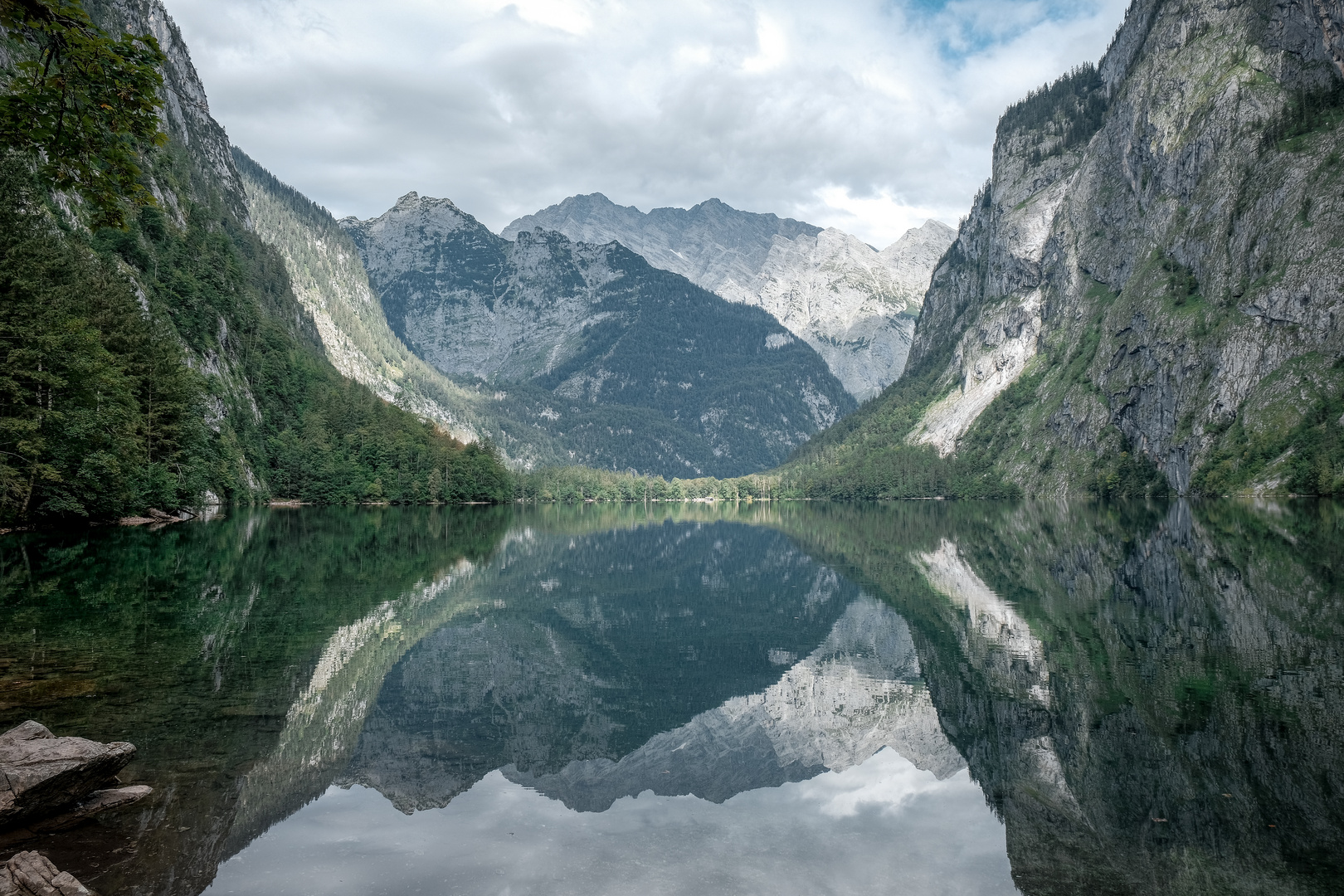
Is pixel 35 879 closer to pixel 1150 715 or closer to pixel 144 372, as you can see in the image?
pixel 1150 715

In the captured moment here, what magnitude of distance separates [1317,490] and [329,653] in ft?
443

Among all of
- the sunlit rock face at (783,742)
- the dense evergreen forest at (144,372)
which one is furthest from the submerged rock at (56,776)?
the dense evergreen forest at (144,372)

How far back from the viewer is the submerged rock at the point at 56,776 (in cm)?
1024

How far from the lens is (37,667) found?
57.6 ft

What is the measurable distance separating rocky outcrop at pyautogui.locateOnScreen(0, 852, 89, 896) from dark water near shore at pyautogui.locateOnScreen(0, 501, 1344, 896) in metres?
0.60

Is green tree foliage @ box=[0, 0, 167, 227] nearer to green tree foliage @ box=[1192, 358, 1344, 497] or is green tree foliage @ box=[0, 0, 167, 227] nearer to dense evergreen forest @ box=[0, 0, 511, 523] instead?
dense evergreen forest @ box=[0, 0, 511, 523]

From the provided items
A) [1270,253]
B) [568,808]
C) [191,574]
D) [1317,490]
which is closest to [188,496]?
[191,574]

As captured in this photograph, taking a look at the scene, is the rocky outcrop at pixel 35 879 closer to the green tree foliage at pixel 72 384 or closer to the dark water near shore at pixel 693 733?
the dark water near shore at pixel 693 733

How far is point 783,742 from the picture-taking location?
54.5 feet

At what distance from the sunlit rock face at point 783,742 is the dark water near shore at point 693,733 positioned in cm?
9

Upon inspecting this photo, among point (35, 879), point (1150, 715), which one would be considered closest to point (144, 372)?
point (35, 879)

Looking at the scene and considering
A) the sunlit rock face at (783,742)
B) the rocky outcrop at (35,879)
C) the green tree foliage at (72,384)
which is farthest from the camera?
the green tree foliage at (72,384)

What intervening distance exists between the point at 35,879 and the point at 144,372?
217ft

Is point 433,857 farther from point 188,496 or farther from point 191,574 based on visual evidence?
point 188,496
